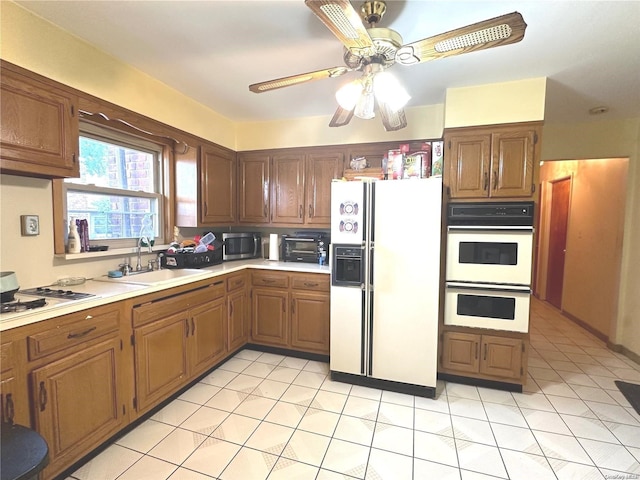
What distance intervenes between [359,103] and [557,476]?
2.32 metres

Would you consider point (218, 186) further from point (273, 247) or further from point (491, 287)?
point (491, 287)

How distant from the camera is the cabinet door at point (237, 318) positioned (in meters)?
2.92

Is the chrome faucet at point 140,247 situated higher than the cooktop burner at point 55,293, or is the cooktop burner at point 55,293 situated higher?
the chrome faucet at point 140,247

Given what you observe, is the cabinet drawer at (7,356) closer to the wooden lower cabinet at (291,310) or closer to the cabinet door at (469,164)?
the wooden lower cabinet at (291,310)

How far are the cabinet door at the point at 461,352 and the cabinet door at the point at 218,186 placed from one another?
99.7 inches

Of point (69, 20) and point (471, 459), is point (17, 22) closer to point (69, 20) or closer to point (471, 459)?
point (69, 20)

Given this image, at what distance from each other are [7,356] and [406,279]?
2.33 m

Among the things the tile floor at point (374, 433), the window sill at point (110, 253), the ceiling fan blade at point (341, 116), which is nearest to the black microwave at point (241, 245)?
the window sill at point (110, 253)

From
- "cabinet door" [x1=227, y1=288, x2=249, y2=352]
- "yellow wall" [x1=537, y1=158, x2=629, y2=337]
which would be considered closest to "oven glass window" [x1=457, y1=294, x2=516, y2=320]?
"yellow wall" [x1=537, y1=158, x2=629, y2=337]

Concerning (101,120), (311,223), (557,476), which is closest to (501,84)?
(311,223)

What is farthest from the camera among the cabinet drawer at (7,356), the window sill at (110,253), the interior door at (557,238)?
the interior door at (557,238)

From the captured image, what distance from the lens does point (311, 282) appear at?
2945 millimetres

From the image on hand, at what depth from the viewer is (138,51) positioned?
207cm

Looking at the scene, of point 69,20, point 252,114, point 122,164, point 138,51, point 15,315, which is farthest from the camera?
point 252,114
